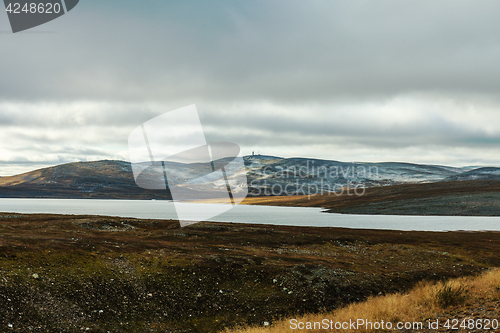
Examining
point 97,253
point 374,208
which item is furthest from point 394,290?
point 374,208

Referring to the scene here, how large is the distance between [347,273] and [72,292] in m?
19.5

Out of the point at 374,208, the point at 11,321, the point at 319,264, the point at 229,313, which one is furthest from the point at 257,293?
the point at 374,208

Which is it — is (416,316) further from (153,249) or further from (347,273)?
(153,249)

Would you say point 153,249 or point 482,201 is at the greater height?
point 153,249

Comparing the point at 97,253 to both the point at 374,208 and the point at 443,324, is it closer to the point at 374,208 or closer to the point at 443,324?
the point at 443,324

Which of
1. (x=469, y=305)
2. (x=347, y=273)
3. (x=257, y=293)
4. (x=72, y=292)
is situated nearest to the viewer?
(x=469, y=305)

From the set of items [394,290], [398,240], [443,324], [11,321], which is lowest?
[398,240]

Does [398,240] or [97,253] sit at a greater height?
[97,253]

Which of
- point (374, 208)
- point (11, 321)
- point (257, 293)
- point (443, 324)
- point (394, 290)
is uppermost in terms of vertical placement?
point (11, 321)

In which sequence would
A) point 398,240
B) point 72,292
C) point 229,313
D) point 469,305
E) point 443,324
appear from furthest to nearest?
point 398,240
point 229,313
point 72,292
point 469,305
point 443,324

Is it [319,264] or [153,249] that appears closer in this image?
[319,264]

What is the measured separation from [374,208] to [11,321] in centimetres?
14769

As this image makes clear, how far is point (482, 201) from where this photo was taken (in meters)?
130

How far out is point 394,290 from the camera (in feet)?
81.2
